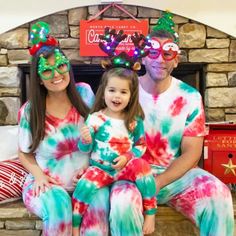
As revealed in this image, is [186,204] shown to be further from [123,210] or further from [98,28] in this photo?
[98,28]

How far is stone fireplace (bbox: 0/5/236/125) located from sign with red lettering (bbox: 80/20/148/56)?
0.03 m

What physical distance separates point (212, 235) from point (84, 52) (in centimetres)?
123

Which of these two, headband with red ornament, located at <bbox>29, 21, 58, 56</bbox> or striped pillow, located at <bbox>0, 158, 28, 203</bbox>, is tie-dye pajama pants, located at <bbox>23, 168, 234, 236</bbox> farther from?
headband with red ornament, located at <bbox>29, 21, 58, 56</bbox>

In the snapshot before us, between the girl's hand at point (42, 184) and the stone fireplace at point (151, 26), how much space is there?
83 centimetres

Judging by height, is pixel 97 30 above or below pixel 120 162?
above

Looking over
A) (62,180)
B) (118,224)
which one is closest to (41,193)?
(62,180)

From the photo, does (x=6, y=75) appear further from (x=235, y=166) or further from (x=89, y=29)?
(x=235, y=166)

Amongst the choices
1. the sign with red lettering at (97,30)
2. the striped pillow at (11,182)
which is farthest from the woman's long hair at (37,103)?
the sign with red lettering at (97,30)

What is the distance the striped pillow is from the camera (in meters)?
1.85

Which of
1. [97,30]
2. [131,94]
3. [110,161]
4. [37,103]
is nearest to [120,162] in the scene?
[110,161]

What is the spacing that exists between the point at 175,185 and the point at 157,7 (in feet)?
3.58

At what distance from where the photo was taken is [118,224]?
1.49 meters

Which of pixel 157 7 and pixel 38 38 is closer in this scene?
pixel 38 38

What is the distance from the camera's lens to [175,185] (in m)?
1.68
